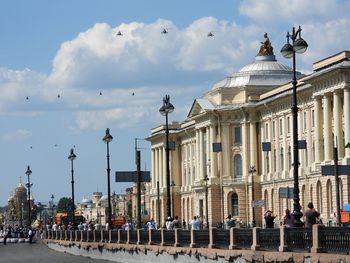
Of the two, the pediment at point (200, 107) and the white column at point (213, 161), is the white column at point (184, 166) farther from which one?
the white column at point (213, 161)

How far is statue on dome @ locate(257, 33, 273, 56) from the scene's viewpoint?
161500mm

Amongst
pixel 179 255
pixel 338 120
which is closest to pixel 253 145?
pixel 338 120

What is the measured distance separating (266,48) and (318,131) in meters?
48.4

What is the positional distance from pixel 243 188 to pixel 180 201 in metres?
36.6

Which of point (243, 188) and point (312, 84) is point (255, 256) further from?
point (243, 188)

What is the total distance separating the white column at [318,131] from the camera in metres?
114

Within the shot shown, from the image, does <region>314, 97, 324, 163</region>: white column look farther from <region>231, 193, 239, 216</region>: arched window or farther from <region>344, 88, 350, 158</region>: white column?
<region>231, 193, 239, 216</region>: arched window

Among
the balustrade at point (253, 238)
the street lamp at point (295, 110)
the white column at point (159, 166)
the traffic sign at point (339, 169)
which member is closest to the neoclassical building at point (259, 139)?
the white column at point (159, 166)

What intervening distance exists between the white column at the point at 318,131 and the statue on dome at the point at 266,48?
152 feet

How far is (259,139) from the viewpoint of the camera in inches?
5773

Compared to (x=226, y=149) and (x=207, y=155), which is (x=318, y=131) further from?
(x=207, y=155)

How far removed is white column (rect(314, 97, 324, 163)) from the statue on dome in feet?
152

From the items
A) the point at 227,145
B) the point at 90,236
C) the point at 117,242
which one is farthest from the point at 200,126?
the point at 117,242

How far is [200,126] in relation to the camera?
161 m
